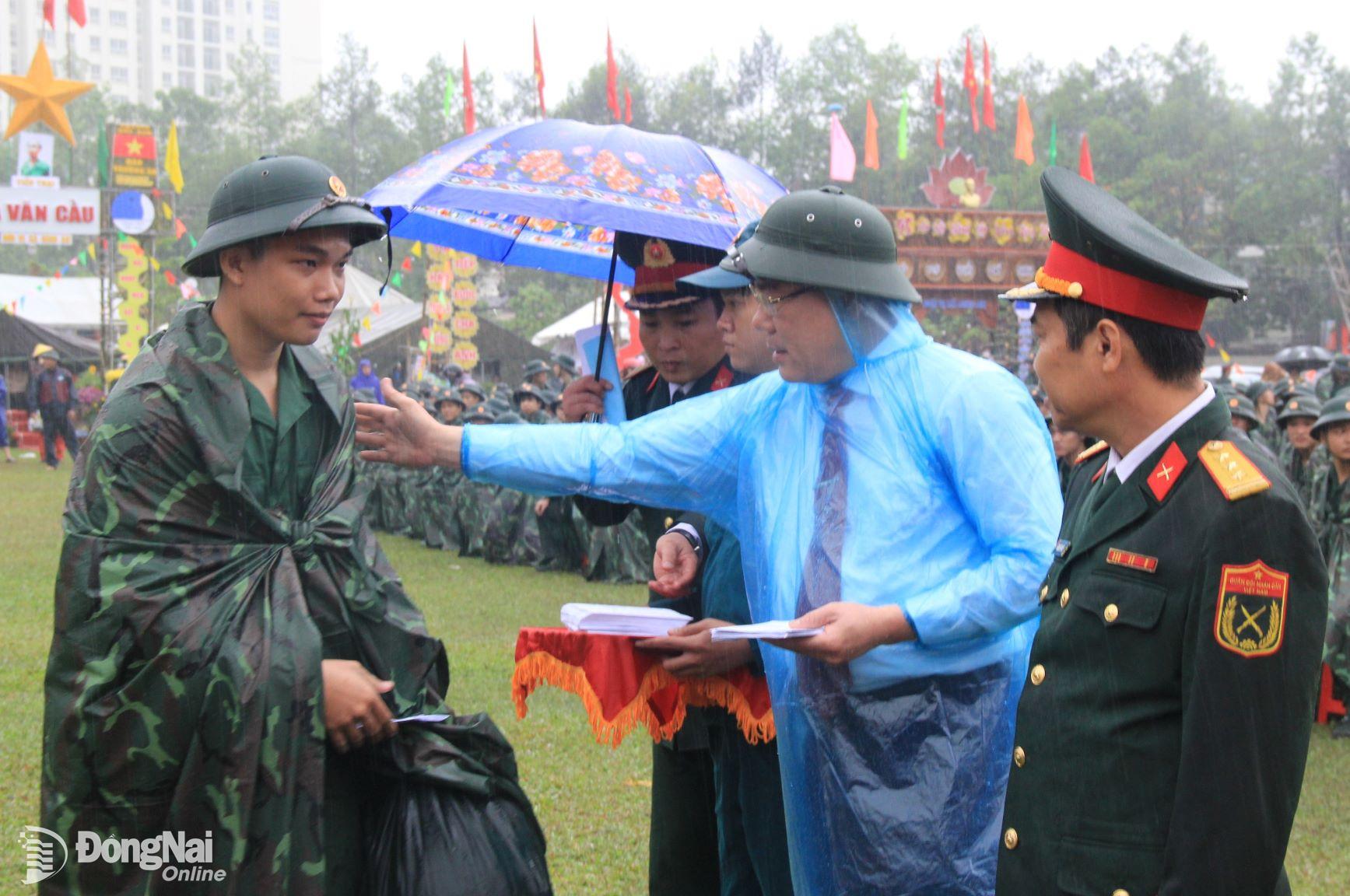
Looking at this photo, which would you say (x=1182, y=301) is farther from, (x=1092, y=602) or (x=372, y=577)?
(x=372, y=577)

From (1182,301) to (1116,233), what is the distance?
146mm

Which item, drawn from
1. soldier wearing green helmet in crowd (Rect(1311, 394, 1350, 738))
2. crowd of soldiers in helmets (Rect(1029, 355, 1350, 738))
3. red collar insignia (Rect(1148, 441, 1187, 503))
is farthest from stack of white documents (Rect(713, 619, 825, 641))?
soldier wearing green helmet in crowd (Rect(1311, 394, 1350, 738))

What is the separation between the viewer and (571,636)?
307 cm

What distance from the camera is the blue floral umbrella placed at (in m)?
3.38

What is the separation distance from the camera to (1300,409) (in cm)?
878

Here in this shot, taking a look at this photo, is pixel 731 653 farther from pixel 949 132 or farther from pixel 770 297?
pixel 949 132

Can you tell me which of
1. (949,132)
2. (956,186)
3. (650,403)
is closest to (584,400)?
(650,403)

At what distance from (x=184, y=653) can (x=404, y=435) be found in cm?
65

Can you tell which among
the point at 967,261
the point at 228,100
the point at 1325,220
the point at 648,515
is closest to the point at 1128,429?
the point at 648,515

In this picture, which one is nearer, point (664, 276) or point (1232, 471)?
point (1232, 471)

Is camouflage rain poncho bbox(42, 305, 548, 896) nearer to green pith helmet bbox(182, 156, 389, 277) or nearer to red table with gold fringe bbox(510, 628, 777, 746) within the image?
green pith helmet bbox(182, 156, 389, 277)

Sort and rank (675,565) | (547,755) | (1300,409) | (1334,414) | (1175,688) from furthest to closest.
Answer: (1300,409), (1334,414), (547,755), (675,565), (1175,688)

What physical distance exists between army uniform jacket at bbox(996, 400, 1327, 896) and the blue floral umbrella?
1.58m

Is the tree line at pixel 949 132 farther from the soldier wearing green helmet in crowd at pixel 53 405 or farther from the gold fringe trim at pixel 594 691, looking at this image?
the gold fringe trim at pixel 594 691
